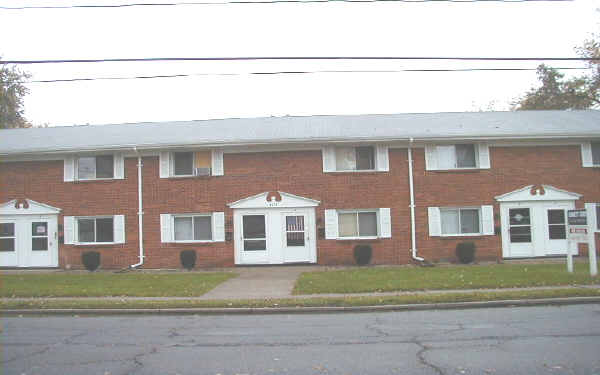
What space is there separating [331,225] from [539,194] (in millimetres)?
8008

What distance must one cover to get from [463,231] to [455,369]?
1426 cm

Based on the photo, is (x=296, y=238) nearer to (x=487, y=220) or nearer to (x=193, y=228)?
(x=193, y=228)

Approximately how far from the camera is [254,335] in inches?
328

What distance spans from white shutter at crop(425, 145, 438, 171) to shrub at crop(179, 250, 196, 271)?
9.46 metres

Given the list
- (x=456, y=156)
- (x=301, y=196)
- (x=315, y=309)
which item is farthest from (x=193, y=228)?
(x=456, y=156)

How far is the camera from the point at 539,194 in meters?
19.4

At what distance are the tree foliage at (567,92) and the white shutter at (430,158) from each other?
771 inches

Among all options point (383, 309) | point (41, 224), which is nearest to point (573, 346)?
point (383, 309)

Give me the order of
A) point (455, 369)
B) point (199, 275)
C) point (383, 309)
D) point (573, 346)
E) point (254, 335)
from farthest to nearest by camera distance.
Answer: point (199, 275) < point (383, 309) < point (254, 335) < point (573, 346) < point (455, 369)

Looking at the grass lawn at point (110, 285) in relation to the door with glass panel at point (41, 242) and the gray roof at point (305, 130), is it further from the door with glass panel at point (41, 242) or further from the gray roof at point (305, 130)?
the gray roof at point (305, 130)

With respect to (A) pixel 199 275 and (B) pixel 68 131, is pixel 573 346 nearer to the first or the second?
(A) pixel 199 275

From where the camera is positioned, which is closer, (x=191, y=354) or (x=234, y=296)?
(x=191, y=354)

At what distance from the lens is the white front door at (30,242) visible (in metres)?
19.8

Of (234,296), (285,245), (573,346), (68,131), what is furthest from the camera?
(68,131)
